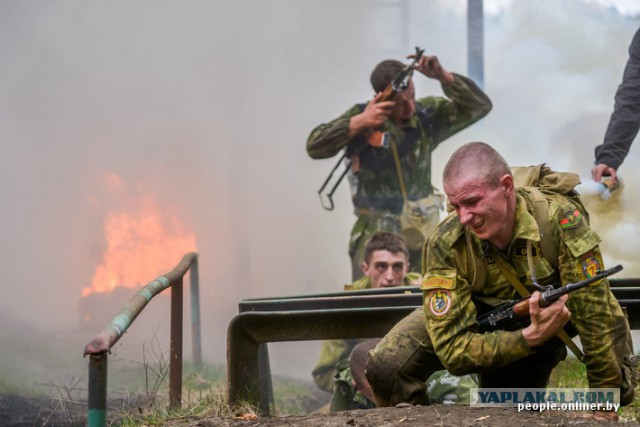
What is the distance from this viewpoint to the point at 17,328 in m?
12.0

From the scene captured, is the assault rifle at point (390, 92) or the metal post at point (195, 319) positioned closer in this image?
the metal post at point (195, 319)

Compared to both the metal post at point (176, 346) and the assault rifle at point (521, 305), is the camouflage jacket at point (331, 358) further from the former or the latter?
the assault rifle at point (521, 305)

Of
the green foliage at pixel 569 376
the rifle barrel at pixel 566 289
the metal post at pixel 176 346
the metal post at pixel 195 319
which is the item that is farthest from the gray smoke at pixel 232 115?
the rifle barrel at pixel 566 289

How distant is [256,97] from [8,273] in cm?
371

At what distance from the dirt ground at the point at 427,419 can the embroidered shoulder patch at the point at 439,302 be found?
0.39 metres

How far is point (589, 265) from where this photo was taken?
4.30 metres

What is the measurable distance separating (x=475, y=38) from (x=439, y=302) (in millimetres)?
6560

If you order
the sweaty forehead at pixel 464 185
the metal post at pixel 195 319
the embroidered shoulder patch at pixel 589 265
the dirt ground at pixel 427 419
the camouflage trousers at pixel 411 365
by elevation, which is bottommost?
the dirt ground at pixel 427 419

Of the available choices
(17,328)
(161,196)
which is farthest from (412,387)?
(17,328)

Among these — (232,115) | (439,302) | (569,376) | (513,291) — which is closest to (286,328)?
(439,302)

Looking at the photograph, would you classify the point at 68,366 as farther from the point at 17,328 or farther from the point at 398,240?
the point at 398,240

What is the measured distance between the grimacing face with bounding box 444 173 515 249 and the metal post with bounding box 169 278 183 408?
5.74 feet

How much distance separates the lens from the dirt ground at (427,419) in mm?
4182

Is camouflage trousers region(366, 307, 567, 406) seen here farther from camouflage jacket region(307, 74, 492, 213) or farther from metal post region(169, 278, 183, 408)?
camouflage jacket region(307, 74, 492, 213)
